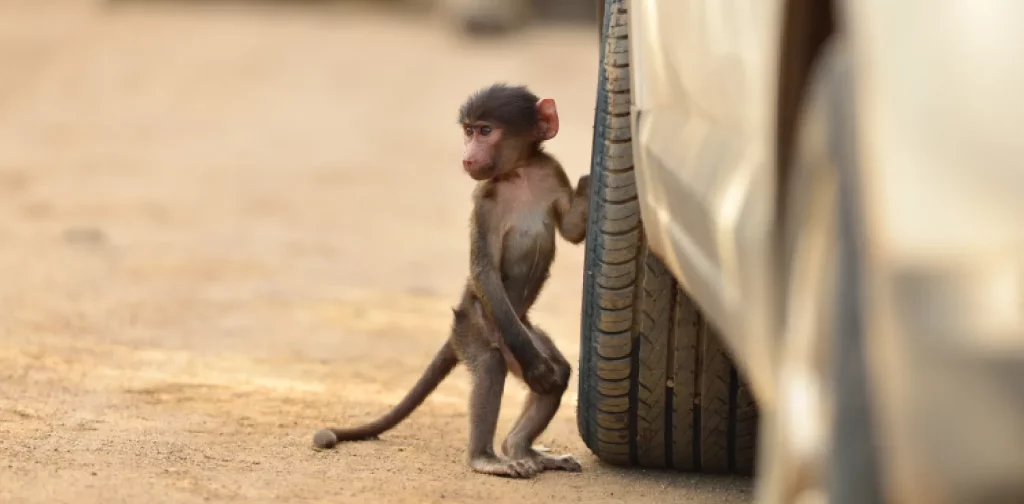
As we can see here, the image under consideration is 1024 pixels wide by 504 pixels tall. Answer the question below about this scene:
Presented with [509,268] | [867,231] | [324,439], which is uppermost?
[867,231]

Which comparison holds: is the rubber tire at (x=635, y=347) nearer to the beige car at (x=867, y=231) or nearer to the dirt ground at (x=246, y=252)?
the dirt ground at (x=246, y=252)

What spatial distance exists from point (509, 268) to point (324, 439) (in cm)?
59

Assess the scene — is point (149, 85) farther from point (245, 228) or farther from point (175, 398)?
point (175, 398)

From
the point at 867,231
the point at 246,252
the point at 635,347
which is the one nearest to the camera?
the point at 867,231

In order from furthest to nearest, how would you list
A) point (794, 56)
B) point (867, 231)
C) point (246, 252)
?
point (246, 252) < point (794, 56) < point (867, 231)

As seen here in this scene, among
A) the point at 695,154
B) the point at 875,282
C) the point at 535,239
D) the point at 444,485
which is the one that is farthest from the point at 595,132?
the point at 875,282

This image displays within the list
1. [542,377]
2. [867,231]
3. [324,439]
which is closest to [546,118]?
[542,377]

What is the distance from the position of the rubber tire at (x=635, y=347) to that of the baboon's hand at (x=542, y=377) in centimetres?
17

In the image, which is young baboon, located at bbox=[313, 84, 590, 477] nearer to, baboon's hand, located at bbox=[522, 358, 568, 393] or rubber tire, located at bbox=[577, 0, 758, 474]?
baboon's hand, located at bbox=[522, 358, 568, 393]

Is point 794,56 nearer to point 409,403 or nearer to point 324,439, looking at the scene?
point 324,439

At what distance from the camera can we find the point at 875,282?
4.45 feet

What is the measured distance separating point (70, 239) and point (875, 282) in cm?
730

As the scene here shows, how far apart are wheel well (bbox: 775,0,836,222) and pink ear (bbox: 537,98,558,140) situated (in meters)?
2.30

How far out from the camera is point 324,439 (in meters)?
3.88
